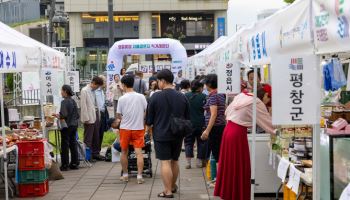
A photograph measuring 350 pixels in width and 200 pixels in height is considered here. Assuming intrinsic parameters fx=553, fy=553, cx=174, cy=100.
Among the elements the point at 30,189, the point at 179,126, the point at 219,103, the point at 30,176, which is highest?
the point at 219,103

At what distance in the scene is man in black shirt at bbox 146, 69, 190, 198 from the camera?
809 cm

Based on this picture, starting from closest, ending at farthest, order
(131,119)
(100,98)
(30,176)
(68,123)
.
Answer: (30,176), (131,119), (68,123), (100,98)

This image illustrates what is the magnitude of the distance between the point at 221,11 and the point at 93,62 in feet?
49.6

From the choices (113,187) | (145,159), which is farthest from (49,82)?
(113,187)

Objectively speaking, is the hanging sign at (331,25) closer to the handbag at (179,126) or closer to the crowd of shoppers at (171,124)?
the crowd of shoppers at (171,124)

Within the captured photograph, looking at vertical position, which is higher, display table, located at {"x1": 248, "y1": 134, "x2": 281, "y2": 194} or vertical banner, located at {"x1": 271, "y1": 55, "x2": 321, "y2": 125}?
vertical banner, located at {"x1": 271, "y1": 55, "x2": 321, "y2": 125}

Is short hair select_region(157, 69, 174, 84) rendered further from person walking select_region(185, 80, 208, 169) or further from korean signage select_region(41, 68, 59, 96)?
korean signage select_region(41, 68, 59, 96)

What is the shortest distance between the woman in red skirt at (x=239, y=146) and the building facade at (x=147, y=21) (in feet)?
160

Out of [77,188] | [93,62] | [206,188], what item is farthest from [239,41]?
[93,62]

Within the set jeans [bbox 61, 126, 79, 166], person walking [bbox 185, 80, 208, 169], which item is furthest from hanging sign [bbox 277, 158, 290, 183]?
jeans [bbox 61, 126, 79, 166]

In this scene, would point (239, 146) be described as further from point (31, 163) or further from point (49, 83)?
point (49, 83)

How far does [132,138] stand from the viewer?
9453mm

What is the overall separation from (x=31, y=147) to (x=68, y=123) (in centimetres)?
197

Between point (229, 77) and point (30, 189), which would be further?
point (30, 189)
